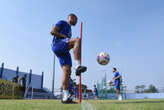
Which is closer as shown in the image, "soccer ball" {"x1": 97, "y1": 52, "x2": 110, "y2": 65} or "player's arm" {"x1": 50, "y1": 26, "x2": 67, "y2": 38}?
"player's arm" {"x1": 50, "y1": 26, "x2": 67, "y2": 38}

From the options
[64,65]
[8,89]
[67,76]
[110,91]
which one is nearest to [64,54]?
[64,65]

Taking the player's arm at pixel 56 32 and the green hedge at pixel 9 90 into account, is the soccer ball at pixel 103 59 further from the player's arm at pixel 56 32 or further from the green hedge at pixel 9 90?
the green hedge at pixel 9 90

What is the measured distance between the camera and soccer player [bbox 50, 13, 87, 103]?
115 inches

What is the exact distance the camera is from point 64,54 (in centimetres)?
330

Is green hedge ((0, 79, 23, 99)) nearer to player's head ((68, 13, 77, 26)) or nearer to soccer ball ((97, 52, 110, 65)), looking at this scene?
soccer ball ((97, 52, 110, 65))

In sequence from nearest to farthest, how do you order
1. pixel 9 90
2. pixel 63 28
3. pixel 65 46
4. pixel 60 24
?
pixel 65 46, pixel 60 24, pixel 63 28, pixel 9 90

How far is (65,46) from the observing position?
10.3 ft

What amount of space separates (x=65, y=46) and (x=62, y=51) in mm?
147

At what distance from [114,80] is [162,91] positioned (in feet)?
68.6

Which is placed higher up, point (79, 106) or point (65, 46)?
point (65, 46)

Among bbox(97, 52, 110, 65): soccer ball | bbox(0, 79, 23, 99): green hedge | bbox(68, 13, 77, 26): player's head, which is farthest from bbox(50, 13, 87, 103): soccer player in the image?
bbox(0, 79, 23, 99): green hedge

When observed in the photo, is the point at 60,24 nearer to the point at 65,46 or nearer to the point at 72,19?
the point at 72,19

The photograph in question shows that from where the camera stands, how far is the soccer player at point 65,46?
115 inches

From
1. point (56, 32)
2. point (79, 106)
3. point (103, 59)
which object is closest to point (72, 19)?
point (56, 32)
